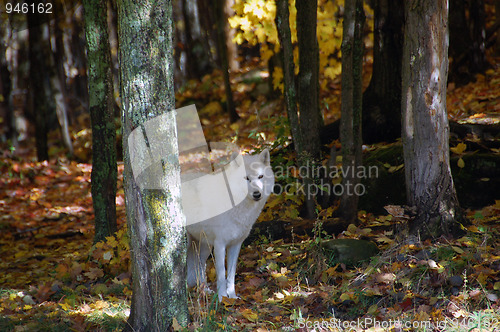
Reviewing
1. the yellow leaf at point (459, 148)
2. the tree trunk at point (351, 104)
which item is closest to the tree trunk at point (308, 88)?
the tree trunk at point (351, 104)

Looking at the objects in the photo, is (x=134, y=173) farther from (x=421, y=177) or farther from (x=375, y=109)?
(x=375, y=109)

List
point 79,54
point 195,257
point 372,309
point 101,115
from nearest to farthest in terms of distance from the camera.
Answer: point 372,309, point 195,257, point 101,115, point 79,54

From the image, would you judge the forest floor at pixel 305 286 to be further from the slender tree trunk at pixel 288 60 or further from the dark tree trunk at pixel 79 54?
the dark tree trunk at pixel 79 54

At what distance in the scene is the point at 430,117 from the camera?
17.0 ft

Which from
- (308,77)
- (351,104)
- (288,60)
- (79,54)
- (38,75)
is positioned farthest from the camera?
(79,54)

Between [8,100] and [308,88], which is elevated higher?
[8,100]

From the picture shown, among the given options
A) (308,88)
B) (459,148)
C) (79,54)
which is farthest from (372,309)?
(79,54)

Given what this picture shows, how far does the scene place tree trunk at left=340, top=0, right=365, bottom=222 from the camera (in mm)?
6164

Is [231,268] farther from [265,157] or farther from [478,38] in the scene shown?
[478,38]

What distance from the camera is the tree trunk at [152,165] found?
376 cm

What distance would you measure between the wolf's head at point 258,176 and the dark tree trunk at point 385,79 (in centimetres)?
370

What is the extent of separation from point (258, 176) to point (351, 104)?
6.29 feet

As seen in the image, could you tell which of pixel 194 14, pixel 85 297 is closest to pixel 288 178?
pixel 85 297

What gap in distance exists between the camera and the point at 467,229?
533cm
